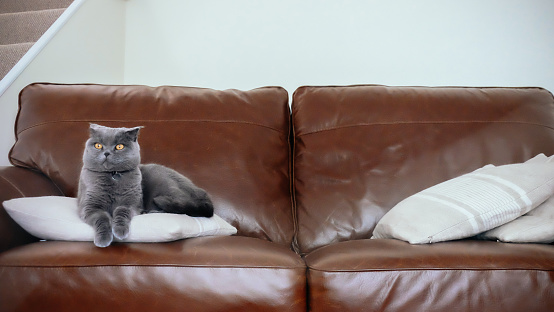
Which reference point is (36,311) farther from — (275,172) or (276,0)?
(276,0)

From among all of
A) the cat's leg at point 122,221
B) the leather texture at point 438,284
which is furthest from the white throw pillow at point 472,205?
the cat's leg at point 122,221

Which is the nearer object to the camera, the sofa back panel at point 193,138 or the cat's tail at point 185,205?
the cat's tail at point 185,205

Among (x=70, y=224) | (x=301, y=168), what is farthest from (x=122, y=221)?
(x=301, y=168)

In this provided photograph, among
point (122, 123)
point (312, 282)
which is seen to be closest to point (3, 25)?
point (122, 123)

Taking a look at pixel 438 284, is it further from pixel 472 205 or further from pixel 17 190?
pixel 17 190

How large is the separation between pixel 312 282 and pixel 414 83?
163cm

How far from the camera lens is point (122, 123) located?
1.83 m

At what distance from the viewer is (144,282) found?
117cm

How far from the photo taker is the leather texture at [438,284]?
117cm

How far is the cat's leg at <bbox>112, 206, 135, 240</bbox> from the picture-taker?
4.21 feet

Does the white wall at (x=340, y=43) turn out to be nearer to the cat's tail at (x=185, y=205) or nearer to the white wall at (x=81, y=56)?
the white wall at (x=81, y=56)

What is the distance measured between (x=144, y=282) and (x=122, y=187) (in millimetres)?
389

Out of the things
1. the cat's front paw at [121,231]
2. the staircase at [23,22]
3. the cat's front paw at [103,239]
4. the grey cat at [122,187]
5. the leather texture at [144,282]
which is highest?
the staircase at [23,22]

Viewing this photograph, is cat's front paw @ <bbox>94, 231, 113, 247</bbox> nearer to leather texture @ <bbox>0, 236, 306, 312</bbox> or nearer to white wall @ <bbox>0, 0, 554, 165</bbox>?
Answer: leather texture @ <bbox>0, 236, 306, 312</bbox>
